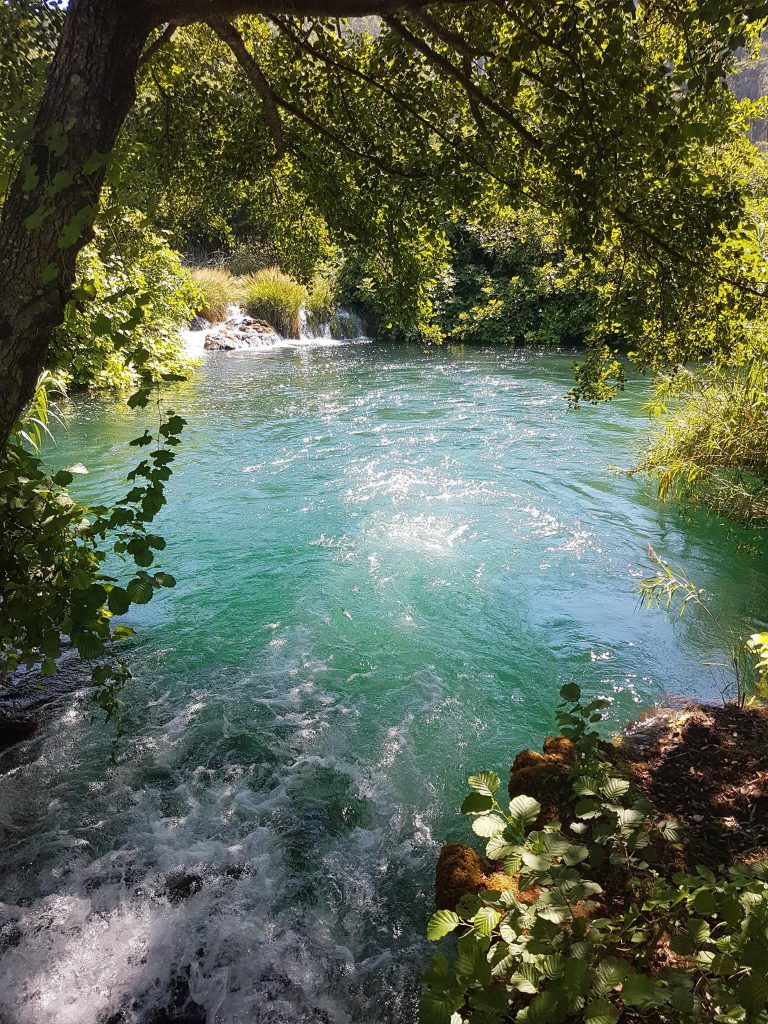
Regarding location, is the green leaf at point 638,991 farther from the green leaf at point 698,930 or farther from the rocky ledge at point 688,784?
the rocky ledge at point 688,784

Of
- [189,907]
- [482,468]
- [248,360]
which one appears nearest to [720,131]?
[189,907]

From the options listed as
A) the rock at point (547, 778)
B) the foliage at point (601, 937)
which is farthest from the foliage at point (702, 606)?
the foliage at point (601, 937)

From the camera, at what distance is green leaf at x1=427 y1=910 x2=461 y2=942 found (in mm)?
1584

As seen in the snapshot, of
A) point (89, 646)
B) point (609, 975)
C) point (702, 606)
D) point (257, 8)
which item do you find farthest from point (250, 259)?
point (609, 975)

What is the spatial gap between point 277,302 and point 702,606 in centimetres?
1969

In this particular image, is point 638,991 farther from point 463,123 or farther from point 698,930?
point 463,123

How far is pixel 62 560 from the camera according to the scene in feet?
8.69

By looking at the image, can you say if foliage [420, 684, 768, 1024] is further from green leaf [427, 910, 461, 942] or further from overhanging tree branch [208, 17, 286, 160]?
overhanging tree branch [208, 17, 286, 160]

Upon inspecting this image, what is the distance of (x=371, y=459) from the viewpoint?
8.84 meters

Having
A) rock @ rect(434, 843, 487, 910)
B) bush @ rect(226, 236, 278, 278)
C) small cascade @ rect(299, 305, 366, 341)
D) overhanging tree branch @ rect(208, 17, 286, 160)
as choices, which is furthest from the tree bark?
bush @ rect(226, 236, 278, 278)

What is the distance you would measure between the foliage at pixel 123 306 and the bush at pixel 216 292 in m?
10.8

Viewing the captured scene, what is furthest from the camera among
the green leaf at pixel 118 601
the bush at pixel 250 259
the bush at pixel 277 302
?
the bush at pixel 250 259

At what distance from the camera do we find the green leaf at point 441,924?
1584 millimetres

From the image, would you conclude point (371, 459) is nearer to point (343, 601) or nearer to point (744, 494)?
point (343, 601)
